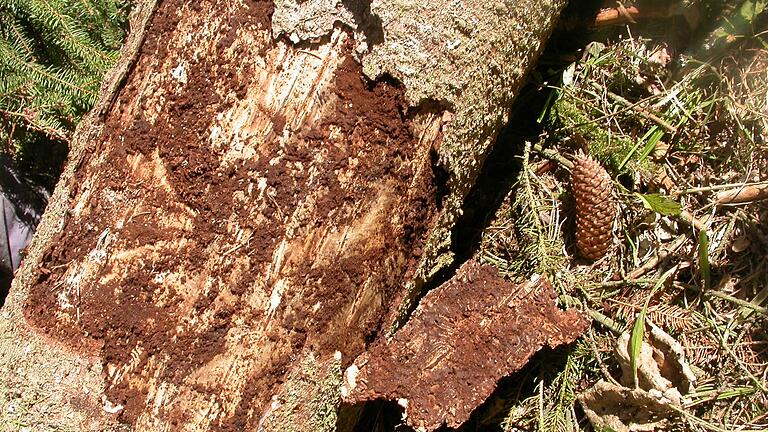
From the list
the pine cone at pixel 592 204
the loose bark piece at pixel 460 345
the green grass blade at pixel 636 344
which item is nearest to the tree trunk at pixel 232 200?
the loose bark piece at pixel 460 345

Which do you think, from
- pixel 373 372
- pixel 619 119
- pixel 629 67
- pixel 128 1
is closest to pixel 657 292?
pixel 619 119

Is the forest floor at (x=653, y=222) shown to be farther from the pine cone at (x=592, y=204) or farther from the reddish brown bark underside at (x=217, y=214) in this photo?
the reddish brown bark underside at (x=217, y=214)

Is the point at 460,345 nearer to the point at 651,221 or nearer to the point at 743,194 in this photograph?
the point at 651,221

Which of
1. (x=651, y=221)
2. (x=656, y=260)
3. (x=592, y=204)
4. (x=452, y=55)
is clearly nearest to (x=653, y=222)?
(x=651, y=221)

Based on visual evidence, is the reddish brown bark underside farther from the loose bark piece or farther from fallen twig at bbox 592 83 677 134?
fallen twig at bbox 592 83 677 134

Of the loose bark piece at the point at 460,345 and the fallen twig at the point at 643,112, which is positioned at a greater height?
the fallen twig at the point at 643,112
